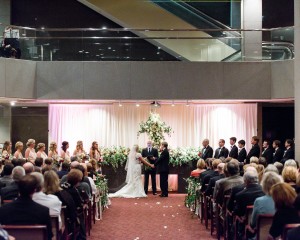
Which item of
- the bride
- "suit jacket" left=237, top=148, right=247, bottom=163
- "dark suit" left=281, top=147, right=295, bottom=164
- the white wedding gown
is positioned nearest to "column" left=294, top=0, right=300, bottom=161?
"dark suit" left=281, top=147, right=295, bottom=164

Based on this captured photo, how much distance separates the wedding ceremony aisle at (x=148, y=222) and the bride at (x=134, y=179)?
1.07 meters

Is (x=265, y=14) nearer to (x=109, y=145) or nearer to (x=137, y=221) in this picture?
(x=109, y=145)

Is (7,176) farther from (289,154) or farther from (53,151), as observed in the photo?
(289,154)

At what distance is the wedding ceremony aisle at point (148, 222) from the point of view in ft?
33.7

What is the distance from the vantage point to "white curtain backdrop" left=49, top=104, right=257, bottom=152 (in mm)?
18859

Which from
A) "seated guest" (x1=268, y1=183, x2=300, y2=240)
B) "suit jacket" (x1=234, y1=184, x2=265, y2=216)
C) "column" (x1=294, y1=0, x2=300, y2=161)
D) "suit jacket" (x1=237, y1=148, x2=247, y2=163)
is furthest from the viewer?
"suit jacket" (x1=237, y1=148, x2=247, y2=163)

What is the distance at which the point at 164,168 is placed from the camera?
54.6 ft

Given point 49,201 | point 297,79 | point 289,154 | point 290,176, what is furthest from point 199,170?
point 49,201

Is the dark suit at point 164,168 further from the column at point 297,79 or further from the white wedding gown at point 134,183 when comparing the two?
the column at point 297,79

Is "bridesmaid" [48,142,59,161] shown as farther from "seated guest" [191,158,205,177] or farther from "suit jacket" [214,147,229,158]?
"suit jacket" [214,147,229,158]

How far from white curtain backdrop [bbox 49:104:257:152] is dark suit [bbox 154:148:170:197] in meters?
2.38

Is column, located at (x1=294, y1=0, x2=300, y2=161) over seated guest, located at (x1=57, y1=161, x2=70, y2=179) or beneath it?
over

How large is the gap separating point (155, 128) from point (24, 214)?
12.2 metres

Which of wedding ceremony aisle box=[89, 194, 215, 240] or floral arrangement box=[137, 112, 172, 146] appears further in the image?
floral arrangement box=[137, 112, 172, 146]
